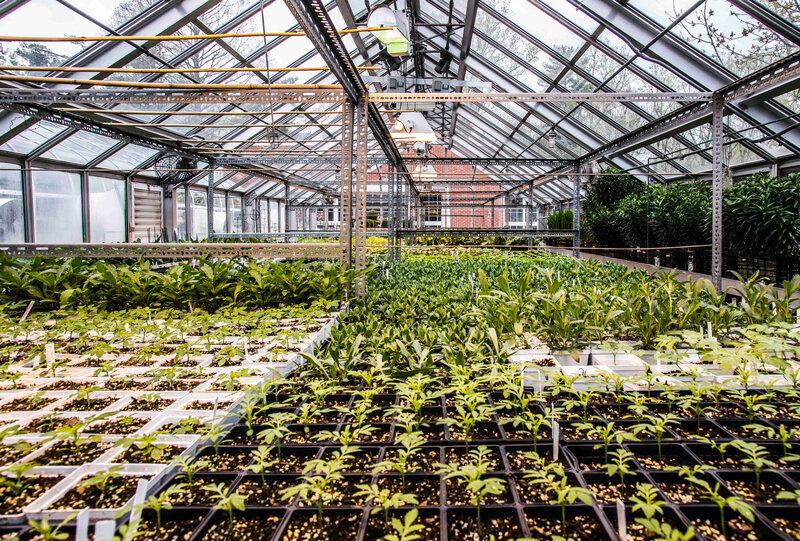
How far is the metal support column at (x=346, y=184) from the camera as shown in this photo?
381cm

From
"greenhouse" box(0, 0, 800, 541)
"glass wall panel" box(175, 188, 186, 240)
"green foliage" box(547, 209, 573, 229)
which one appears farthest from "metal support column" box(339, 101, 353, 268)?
"glass wall panel" box(175, 188, 186, 240)

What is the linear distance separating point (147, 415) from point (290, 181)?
42.1ft

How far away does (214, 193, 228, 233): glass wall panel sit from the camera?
13.2 m

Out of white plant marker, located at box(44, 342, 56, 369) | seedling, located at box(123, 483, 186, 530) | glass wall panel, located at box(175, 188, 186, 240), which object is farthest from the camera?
glass wall panel, located at box(175, 188, 186, 240)

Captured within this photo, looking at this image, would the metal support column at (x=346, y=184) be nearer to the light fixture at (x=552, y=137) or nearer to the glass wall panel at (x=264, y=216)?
the light fixture at (x=552, y=137)

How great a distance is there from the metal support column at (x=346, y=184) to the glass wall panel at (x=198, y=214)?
904 centimetres

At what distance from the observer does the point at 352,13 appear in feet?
21.8

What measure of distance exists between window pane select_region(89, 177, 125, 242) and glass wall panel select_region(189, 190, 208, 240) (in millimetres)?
2983

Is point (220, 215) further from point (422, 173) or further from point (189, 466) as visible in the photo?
point (189, 466)

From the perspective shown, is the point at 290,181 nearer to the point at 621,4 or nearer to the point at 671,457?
the point at 621,4

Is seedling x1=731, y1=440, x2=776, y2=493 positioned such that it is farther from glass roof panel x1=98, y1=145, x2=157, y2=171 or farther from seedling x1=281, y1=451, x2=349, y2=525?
glass roof panel x1=98, y1=145, x2=157, y2=171

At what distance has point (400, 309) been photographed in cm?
338

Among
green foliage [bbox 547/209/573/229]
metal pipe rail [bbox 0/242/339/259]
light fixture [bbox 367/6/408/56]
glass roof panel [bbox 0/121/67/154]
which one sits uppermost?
light fixture [bbox 367/6/408/56]

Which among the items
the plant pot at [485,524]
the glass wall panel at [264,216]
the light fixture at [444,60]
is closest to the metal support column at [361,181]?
the plant pot at [485,524]
